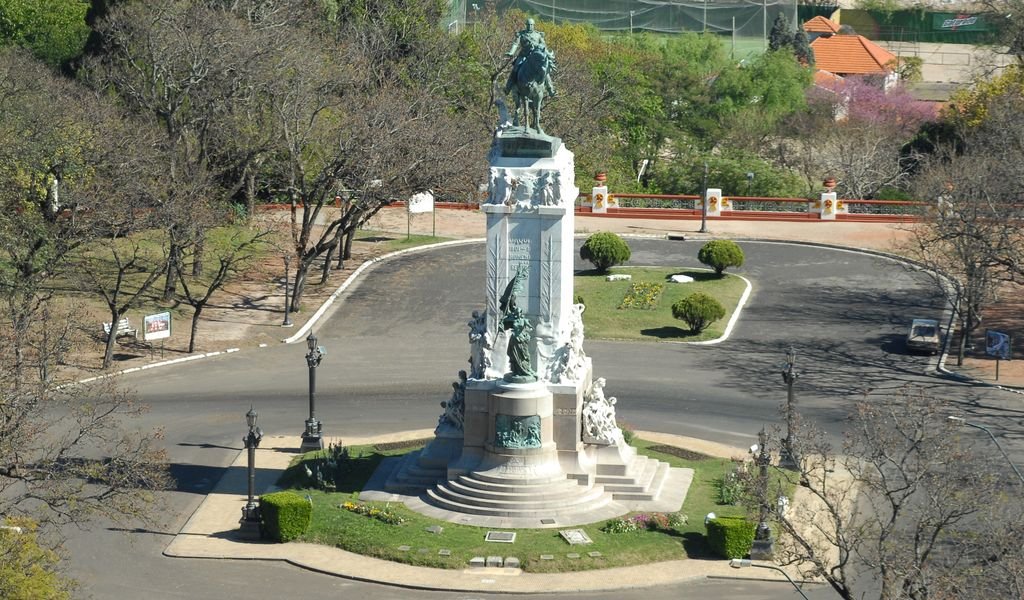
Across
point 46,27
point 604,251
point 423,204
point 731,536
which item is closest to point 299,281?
point 604,251

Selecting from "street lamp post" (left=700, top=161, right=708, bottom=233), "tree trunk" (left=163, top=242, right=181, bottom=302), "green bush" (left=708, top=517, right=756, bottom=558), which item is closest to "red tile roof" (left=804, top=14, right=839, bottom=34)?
"street lamp post" (left=700, top=161, right=708, bottom=233)

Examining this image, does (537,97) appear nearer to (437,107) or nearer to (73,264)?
(73,264)

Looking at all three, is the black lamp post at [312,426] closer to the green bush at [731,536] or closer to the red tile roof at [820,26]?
the green bush at [731,536]

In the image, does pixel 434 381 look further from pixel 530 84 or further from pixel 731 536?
pixel 731 536

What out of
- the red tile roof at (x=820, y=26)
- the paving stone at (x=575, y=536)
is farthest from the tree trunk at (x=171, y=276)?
the red tile roof at (x=820, y=26)

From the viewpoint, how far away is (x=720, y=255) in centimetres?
7175

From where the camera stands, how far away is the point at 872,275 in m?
73.9

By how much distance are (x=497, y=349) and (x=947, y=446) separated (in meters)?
12.8

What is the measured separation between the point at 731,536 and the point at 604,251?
108 feet

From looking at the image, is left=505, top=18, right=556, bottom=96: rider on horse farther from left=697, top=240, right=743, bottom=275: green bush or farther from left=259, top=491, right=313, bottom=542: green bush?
left=697, top=240, right=743, bottom=275: green bush

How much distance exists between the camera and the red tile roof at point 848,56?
13388 cm

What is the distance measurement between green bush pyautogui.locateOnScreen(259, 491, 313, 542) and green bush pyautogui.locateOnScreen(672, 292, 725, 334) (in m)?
24.8

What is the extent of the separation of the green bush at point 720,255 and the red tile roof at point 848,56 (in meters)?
62.9

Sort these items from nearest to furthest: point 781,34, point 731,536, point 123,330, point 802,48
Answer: point 731,536
point 123,330
point 802,48
point 781,34
